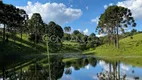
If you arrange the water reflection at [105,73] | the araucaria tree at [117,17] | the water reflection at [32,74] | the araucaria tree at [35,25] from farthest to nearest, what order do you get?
the araucaria tree at [35,25], the araucaria tree at [117,17], the water reflection at [105,73], the water reflection at [32,74]

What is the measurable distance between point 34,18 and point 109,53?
7426cm

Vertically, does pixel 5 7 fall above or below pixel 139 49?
above

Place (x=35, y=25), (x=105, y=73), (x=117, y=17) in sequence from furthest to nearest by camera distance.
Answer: (x=35, y=25), (x=117, y=17), (x=105, y=73)

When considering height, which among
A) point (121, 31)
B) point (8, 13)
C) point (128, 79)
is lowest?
point (128, 79)

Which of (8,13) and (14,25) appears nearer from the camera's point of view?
(8,13)

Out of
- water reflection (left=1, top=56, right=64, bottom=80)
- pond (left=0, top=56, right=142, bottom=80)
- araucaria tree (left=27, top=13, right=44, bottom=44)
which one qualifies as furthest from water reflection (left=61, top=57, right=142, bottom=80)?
araucaria tree (left=27, top=13, right=44, bottom=44)

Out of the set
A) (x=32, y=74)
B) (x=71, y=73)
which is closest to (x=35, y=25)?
(x=71, y=73)

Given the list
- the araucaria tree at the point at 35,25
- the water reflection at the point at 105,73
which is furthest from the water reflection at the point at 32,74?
the araucaria tree at the point at 35,25

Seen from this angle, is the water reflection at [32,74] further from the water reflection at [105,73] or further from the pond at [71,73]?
the water reflection at [105,73]

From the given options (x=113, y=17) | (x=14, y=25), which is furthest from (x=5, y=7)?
(x=113, y=17)

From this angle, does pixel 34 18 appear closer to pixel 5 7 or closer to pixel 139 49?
pixel 5 7

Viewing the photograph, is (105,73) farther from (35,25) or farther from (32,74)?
(35,25)

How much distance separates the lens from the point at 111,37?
4569 inches

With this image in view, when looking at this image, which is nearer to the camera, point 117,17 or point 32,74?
point 32,74
